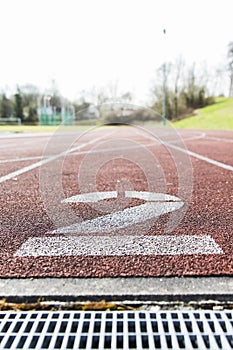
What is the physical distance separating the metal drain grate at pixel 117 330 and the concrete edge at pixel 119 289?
10 cm

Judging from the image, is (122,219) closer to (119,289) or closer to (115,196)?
(115,196)

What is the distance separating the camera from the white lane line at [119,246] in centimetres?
227

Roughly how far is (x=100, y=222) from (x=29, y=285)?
3.94 ft

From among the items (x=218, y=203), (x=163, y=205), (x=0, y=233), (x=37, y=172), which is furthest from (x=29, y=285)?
(x=37, y=172)

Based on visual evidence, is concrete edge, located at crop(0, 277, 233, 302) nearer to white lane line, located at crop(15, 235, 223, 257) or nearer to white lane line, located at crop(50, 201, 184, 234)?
white lane line, located at crop(15, 235, 223, 257)

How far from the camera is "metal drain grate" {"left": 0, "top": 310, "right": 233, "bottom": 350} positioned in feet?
4.78

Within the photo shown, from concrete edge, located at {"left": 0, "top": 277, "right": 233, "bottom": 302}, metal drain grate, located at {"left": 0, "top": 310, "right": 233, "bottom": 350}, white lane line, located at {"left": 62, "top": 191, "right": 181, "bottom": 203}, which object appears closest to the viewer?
metal drain grate, located at {"left": 0, "top": 310, "right": 233, "bottom": 350}

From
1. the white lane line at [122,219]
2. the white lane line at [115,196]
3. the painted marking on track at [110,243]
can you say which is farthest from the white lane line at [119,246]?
the white lane line at [115,196]

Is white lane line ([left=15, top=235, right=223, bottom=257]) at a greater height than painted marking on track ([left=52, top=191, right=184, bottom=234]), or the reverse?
white lane line ([left=15, top=235, right=223, bottom=257])

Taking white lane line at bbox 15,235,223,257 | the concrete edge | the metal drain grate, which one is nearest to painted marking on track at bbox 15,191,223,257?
white lane line at bbox 15,235,223,257

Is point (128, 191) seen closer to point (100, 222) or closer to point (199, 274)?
point (100, 222)

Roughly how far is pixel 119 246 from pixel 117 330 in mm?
879

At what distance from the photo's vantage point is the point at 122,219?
3.07 metres

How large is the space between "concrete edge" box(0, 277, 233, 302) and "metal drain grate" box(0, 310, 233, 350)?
0.10m
